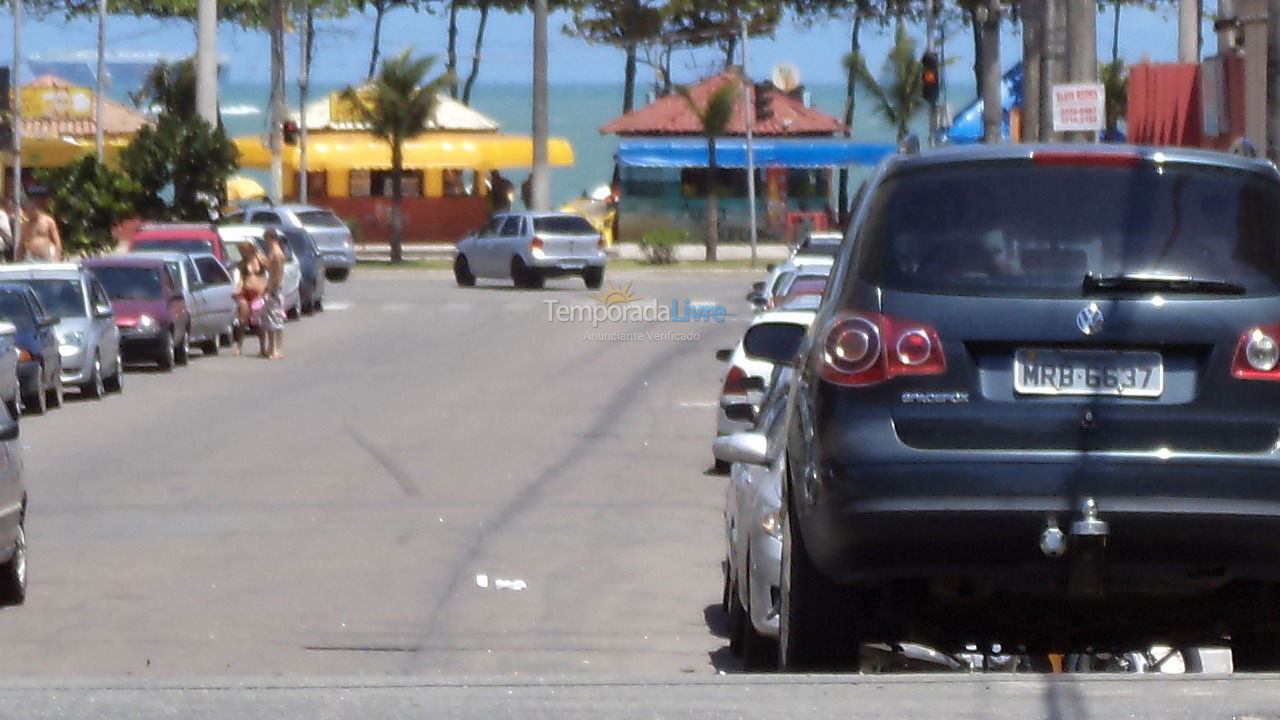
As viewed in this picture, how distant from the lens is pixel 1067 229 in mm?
7113

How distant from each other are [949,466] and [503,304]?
37136 millimetres

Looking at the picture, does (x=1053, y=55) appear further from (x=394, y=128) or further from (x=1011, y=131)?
(x=394, y=128)

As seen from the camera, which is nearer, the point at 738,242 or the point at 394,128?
the point at 394,128

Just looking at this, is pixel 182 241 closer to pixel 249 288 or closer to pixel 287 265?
pixel 287 265

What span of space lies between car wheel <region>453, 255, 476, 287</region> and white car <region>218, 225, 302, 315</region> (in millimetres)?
9433

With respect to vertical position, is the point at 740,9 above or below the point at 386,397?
above

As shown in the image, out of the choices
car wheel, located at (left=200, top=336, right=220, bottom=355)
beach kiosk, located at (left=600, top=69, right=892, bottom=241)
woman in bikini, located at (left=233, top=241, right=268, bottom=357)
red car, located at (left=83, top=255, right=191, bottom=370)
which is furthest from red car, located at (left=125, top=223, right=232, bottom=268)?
beach kiosk, located at (left=600, top=69, right=892, bottom=241)

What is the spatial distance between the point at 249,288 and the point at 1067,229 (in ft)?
92.4

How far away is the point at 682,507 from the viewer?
17703 mm

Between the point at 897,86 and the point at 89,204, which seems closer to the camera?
the point at 89,204

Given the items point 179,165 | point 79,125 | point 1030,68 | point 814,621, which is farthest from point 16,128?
point 79,125

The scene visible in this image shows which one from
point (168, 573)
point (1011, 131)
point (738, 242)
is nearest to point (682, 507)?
point (168, 573)

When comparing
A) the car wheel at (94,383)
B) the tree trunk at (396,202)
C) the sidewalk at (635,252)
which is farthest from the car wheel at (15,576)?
the sidewalk at (635,252)

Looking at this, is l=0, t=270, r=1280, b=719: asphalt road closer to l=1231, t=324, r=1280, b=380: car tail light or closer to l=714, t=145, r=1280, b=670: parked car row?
l=714, t=145, r=1280, b=670: parked car row
